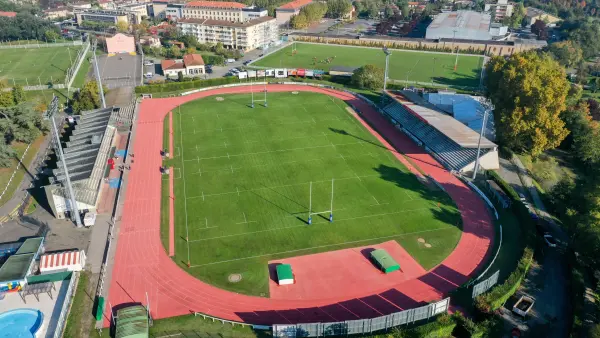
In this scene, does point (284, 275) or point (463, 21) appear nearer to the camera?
point (284, 275)

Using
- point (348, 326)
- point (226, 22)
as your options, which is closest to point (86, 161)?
point (348, 326)

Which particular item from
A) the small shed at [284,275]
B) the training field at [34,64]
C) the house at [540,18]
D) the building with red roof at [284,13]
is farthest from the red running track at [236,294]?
the house at [540,18]

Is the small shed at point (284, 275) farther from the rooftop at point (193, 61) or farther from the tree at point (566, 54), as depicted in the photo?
the tree at point (566, 54)

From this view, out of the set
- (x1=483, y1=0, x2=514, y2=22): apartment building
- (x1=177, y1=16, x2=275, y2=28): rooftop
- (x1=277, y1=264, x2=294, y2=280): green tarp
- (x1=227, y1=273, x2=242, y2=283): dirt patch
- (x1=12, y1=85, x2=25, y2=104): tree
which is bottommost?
(x1=227, y1=273, x2=242, y2=283): dirt patch

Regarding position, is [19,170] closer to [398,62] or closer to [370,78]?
[370,78]

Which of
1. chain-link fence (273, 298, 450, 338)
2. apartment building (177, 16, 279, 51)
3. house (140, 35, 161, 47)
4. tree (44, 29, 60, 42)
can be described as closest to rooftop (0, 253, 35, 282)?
chain-link fence (273, 298, 450, 338)

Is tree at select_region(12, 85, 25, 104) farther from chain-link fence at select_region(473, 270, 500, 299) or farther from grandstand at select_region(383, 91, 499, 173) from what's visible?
chain-link fence at select_region(473, 270, 500, 299)
